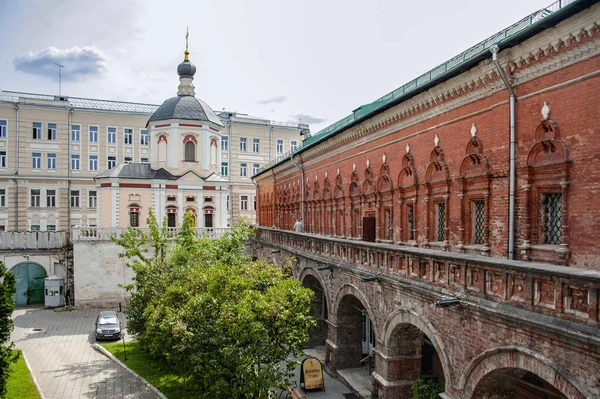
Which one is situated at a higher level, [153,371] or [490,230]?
[490,230]

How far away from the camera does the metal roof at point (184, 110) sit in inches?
1559

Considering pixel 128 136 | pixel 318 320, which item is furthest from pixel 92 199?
pixel 318 320

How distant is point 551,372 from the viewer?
7.40 m

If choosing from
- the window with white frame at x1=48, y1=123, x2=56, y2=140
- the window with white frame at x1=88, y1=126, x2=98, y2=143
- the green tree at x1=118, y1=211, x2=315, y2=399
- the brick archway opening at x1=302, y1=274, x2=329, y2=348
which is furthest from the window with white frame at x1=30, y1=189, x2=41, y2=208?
the green tree at x1=118, y1=211, x2=315, y2=399

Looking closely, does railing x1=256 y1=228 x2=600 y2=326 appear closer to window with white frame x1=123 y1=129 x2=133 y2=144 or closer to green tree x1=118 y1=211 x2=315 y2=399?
green tree x1=118 y1=211 x2=315 y2=399

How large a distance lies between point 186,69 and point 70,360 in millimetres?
27561

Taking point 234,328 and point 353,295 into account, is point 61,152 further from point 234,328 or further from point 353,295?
point 234,328

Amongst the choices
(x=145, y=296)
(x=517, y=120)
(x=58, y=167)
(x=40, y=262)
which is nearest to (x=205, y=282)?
(x=145, y=296)

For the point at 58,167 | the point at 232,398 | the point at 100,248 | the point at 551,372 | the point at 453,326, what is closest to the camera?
the point at 551,372

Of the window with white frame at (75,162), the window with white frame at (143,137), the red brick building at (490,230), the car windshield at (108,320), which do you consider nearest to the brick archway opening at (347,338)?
the red brick building at (490,230)

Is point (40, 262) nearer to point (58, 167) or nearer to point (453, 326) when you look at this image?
point (58, 167)

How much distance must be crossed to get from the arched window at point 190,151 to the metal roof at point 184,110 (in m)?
1.98

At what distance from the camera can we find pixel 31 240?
35.4m

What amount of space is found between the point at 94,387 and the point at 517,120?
16311mm
